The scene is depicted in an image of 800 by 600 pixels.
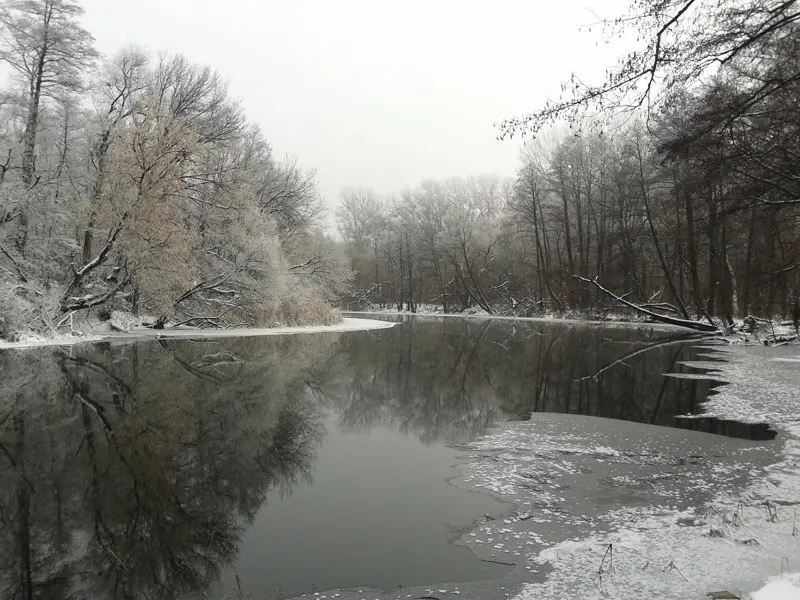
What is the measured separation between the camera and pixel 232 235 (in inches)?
1049

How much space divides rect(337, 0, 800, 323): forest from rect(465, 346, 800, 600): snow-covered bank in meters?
3.40

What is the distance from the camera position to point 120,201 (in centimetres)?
2112

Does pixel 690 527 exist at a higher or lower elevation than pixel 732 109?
lower

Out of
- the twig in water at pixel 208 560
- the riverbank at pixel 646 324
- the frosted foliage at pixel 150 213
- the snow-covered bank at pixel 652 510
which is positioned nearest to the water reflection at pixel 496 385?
the snow-covered bank at pixel 652 510

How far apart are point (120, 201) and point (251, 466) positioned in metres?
18.5

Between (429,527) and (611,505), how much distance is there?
172cm

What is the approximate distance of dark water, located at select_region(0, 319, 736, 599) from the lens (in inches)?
148

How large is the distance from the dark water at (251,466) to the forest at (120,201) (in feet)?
25.6

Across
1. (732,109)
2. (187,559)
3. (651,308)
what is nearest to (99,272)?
(187,559)

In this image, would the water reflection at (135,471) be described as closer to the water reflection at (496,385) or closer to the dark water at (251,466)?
the dark water at (251,466)

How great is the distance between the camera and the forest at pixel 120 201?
66.9 feet

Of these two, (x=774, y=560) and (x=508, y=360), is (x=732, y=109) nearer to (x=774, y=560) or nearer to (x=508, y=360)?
(x=774, y=560)

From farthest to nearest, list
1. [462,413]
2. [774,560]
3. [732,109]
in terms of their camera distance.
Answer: [462,413] → [732,109] → [774,560]

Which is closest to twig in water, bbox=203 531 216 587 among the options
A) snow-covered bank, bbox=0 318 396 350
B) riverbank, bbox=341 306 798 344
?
snow-covered bank, bbox=0 318 396 350
